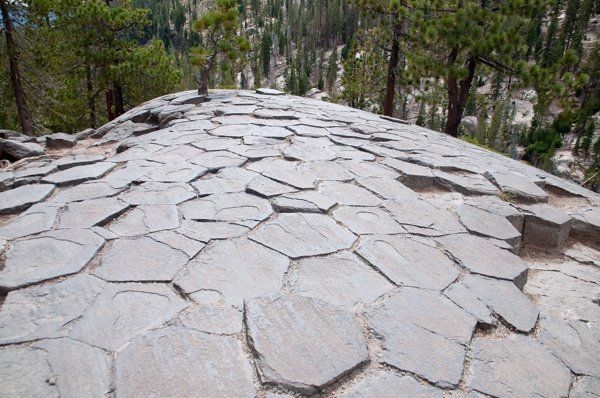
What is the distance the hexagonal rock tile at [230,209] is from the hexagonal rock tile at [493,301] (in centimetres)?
125

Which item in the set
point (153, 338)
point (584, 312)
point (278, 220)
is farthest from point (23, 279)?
point (584, 312)

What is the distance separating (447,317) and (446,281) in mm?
314

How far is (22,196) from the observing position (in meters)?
2.96

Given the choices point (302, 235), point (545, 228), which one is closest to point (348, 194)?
point (302, 235)

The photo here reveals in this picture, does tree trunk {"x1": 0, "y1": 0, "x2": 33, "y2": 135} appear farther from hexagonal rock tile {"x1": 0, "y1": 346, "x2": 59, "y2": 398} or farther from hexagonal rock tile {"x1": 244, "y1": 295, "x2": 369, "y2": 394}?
hexagonal rock tile {"x1": 244, "y1": 295, "x2": 369, "y2": 394}

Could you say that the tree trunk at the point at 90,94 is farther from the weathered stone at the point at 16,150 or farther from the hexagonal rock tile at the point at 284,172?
the hexagonal rock tile at the point at 284,172

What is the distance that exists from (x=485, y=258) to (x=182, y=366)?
1.86 metres

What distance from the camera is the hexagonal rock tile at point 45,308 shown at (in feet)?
5.22

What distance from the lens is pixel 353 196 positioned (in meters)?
3.01

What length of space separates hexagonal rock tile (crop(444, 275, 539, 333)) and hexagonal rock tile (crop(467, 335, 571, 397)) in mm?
118

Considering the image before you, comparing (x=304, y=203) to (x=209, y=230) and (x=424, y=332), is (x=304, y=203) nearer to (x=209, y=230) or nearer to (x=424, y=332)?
(x=209, y=230)

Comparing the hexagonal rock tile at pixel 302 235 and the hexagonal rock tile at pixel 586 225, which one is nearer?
the hexagonal rock tile at pixel 302 235

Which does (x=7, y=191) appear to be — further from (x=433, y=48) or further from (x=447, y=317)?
(x=433, y=48)

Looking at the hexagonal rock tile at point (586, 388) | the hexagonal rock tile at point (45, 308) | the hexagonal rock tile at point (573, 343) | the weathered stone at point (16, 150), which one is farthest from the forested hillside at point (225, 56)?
the hexagonal rock tile at point (586, 388)
